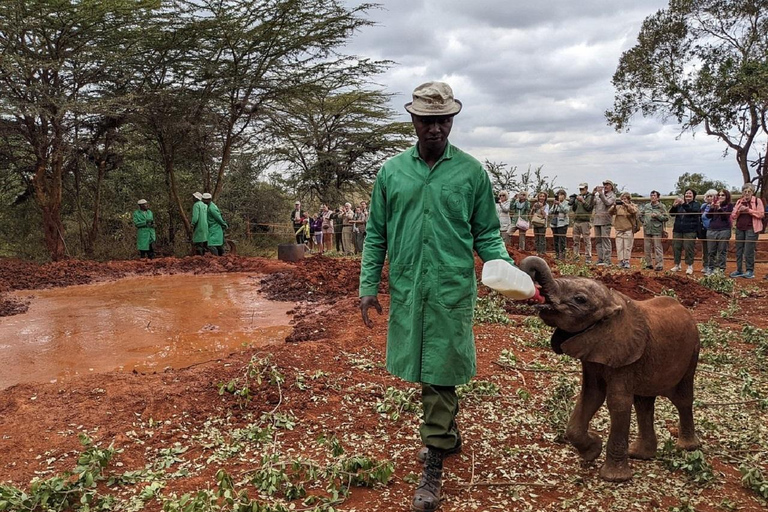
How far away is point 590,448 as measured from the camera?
287cm

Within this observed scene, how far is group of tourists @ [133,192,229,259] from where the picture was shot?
499 inches

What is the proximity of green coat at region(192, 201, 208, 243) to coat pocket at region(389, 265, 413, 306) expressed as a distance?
35.3 feet

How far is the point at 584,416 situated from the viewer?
112 inches

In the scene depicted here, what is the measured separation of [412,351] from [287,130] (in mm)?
16227

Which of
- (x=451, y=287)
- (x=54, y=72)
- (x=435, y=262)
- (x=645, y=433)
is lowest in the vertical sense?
(x=645, y=433)

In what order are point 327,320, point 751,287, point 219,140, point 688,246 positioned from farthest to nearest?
point 219,140 < point 688,246 < point 751,287 < point 327,320

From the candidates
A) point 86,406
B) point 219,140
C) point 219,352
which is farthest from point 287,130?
point 86,406

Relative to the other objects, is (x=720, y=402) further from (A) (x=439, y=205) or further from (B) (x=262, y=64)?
(B) (x=262, y=64)

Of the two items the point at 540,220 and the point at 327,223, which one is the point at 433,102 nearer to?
the point at 540,220

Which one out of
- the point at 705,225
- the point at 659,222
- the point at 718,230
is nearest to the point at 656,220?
the point at 659,222

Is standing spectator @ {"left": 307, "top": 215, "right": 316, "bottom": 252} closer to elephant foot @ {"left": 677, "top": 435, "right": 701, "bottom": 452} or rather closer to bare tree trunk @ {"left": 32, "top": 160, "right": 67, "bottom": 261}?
bare tree trunk @ {"left": 32, "top": 160, "right": 67, "bottom": 261}

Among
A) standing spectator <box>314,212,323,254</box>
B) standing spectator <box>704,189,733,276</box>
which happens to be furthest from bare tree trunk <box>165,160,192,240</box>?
standing spectator <box>704,189,733,276</box>

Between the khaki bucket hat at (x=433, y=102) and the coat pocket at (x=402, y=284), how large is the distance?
2.37 feet

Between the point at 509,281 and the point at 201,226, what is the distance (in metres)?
11.6
